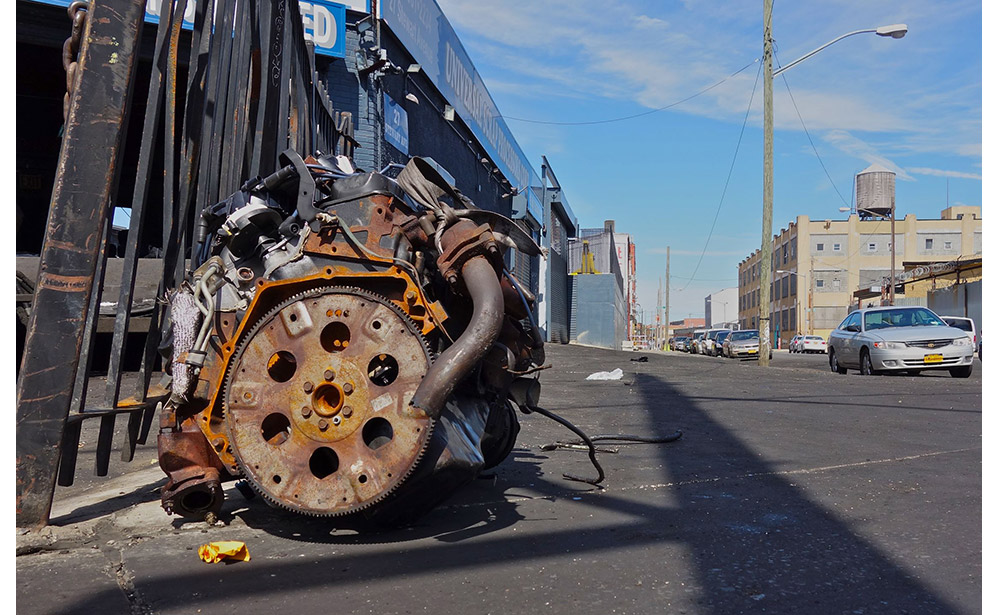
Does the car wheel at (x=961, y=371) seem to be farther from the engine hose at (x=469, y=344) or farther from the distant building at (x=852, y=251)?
the distant building at (x=852, y=251)

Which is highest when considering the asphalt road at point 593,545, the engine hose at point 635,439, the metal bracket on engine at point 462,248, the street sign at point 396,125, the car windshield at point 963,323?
the street sign at point 396,125

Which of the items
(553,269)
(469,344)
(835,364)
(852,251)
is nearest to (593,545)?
(469,344)

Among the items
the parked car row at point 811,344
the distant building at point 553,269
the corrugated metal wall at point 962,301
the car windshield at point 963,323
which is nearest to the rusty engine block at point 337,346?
the car windshield at point 963,323

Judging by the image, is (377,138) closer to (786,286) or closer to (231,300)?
(231,300)

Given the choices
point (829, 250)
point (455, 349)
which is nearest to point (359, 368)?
point (455, 349)

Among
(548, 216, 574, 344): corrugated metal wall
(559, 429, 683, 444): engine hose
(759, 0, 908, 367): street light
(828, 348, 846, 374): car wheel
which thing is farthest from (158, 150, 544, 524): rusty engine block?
(548, 216, 574, 344): corrugated metal wall

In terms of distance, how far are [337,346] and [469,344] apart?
0.67 m

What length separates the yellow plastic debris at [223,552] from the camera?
10.8 feet

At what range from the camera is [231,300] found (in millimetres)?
3744

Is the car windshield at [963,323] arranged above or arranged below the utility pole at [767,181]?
below

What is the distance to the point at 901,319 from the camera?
53.3 feet

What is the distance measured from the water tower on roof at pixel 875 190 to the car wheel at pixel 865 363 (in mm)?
58207

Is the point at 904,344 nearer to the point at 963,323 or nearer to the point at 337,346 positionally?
the point at 963,323

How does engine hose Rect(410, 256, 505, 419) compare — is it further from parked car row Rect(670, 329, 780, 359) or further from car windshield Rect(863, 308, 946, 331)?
parked car row Rect(670, 329, 780, 359)
